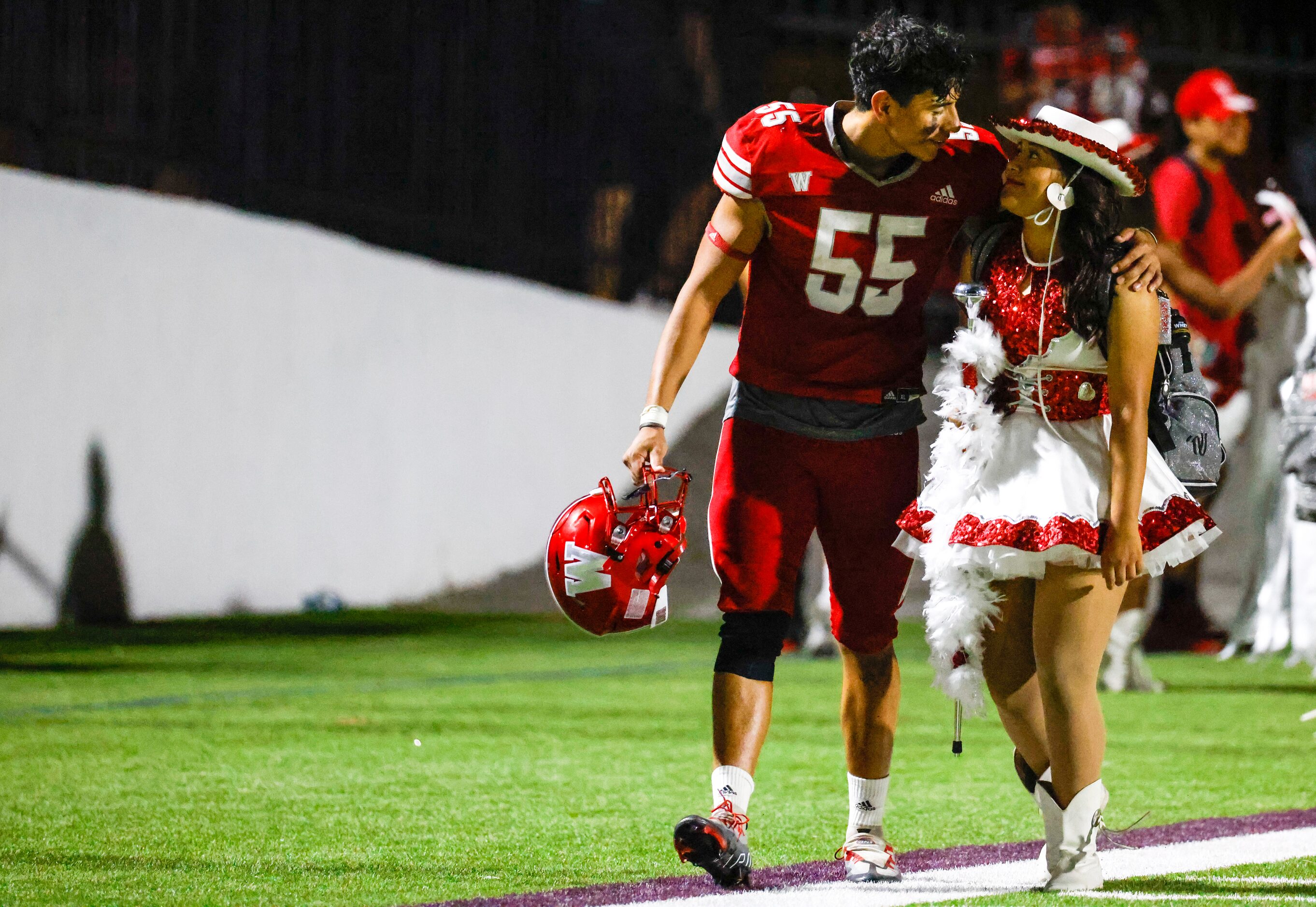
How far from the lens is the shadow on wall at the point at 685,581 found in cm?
1243

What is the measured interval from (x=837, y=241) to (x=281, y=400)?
8354 mm

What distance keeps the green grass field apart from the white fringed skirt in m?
0.76

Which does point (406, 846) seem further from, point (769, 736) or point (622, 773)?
point (769, 736)

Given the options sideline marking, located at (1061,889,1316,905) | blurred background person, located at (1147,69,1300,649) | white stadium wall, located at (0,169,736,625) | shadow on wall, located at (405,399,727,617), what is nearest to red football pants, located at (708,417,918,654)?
sideline marking, located at (1061,889,1316,905)

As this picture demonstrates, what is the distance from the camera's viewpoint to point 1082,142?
11.7 ft

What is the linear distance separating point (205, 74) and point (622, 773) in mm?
6963

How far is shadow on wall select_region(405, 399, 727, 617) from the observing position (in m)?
12.4

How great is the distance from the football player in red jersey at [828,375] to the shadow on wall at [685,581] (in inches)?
328

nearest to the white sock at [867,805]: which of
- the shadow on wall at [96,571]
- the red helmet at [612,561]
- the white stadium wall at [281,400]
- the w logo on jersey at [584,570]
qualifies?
the red helmet at [612,561]

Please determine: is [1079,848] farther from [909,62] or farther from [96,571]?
[96,571]

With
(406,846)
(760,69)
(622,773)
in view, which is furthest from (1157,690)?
(760,69)

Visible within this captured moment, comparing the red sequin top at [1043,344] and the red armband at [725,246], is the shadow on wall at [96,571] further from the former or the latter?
the red sequin top at [1043,344]

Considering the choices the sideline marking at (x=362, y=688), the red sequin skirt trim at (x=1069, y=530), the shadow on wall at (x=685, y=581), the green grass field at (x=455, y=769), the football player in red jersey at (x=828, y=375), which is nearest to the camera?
the red sequin skirt trim at (x=1069, y=530)

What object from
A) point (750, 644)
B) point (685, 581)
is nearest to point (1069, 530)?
point (750, 644)
